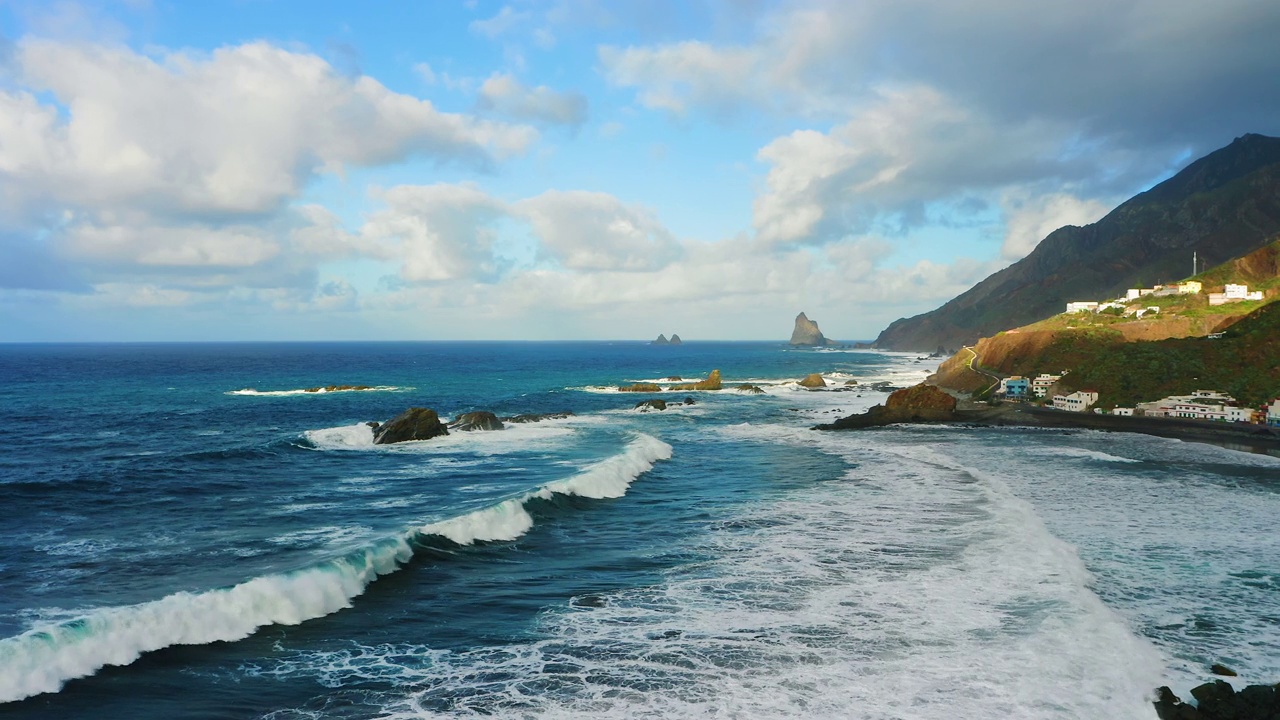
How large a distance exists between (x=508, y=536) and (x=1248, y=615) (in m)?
20.6

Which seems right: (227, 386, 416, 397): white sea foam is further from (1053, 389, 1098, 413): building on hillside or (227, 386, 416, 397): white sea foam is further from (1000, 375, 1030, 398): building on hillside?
(1053, 389, 1098, 413): building on hillside

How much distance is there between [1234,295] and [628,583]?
11073 cm

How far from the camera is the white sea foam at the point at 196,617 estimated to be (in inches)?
543

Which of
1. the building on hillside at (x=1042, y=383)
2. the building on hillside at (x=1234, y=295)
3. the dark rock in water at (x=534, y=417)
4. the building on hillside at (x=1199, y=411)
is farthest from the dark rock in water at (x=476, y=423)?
the building on hillside at (x=1234, y=295)

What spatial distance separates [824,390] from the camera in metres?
97.8

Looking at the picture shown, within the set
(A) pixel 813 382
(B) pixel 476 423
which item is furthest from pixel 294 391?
(A) pixel 813 382

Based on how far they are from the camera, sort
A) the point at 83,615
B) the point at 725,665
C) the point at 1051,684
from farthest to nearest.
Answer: the point at 83,615 < the point at 725,665 < the point at 1051,684

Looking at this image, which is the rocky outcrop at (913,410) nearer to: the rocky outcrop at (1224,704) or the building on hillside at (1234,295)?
the rocky outcrop at (1224,704)

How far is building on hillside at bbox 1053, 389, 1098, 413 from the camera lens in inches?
2459

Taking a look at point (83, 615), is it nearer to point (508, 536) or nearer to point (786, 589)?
point (508, 536)

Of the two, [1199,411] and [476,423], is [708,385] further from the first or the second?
[1199,411]

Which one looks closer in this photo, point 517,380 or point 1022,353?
point 1022,353

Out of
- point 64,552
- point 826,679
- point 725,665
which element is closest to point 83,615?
point 64,552

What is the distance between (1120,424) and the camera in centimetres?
5534
